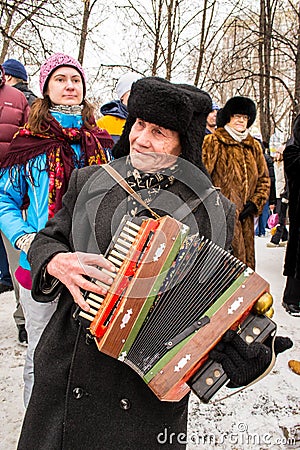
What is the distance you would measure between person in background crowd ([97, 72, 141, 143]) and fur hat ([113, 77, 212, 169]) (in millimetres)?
2245

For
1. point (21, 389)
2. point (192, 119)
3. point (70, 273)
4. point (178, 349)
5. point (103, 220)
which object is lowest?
point (21, 389)

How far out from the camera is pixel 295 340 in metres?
3.91

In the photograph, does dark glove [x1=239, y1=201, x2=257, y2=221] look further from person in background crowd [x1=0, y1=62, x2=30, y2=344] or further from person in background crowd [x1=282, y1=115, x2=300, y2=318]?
person in background crowd [x1=0, y1=62, x2=30, y2=344]

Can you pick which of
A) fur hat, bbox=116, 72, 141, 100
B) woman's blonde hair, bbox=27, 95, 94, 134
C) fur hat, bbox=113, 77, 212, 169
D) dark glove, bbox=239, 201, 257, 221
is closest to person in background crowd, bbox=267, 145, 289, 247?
dark glove, bbox=239, 201, 257, 221

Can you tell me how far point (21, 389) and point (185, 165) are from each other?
2.17 meters

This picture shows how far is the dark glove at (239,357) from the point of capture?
3.95ft

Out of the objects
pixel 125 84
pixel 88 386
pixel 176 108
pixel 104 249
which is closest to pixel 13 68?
pixel 125 84

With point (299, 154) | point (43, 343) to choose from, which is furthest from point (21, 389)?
point (299, 154)

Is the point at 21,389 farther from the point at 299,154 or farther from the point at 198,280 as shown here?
the point at 299,154

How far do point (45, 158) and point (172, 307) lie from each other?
1.18 meters

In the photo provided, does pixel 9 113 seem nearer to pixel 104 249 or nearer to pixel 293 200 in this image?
pixel 104 249

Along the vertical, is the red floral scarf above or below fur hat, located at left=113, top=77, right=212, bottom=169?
below

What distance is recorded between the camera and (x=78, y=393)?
145 cm

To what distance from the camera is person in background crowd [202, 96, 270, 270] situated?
3879 mm
